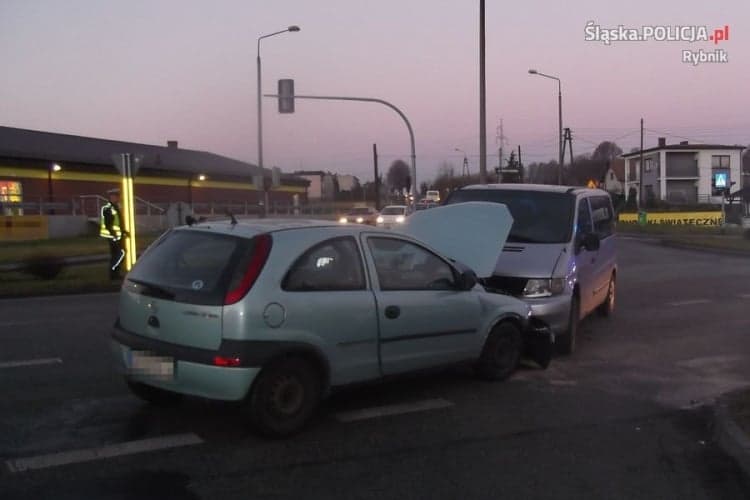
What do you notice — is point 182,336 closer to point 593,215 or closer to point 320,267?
point 320,267

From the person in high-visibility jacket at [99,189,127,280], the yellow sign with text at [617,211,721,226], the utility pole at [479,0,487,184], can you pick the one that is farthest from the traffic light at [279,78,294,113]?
the yellow sign with text at [617,211,721,226]

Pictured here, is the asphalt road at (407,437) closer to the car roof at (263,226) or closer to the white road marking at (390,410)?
the white road marking at (390,410)

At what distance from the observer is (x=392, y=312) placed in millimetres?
6859

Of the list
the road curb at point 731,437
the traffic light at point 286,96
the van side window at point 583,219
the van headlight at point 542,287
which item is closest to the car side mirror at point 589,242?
the van side window at point 583,219

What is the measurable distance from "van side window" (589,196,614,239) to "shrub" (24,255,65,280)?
34.9ft

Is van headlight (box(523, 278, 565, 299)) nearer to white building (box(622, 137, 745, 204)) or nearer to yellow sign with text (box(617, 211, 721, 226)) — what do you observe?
yellow sign with text (box(617, 211, 721, 226))

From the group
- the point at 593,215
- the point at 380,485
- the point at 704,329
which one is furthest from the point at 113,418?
the point at 704,329

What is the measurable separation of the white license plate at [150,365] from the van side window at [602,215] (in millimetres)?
6934

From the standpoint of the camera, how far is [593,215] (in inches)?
452

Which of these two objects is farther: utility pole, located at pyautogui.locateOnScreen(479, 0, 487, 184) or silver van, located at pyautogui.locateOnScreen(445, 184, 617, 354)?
utility pole, located at pyautogui.locateOnScreen(479, 0, 487, 184)

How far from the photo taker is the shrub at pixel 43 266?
55.5ft

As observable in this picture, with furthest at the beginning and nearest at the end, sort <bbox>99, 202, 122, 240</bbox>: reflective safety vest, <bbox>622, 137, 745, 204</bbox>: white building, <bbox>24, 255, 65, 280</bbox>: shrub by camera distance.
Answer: <bbox>622, 137, 745, 204</bbox>: white building, <bbox>24, 255, 65, 280</bbox>: shrub, <bbox>99, 202, 122, 240</bbox>: reflective safety vest

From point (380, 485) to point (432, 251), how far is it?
8.58ft

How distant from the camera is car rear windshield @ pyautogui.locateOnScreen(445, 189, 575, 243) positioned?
33.7 ft
